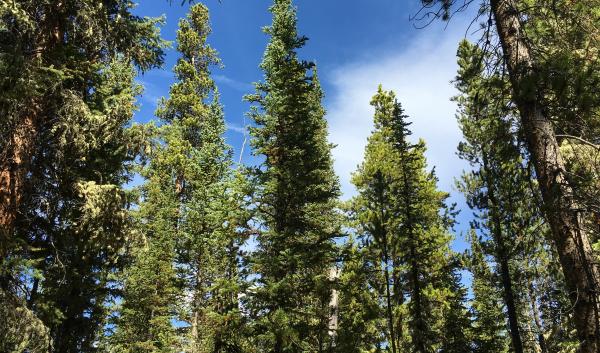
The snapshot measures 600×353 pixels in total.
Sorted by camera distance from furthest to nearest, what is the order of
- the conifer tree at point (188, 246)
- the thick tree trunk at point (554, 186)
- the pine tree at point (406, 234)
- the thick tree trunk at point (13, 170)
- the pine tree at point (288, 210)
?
the pine tree at point (406, 234) < the conifer tree at point (188, 246) < the pine tree at point (288, 210) < the thick tree trunk at point (13, 170) < the thick tree trunk at point (554, 186)

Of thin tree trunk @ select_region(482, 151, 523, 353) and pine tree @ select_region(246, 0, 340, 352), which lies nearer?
pine tree @ select_region(246, 0, 340, 352)

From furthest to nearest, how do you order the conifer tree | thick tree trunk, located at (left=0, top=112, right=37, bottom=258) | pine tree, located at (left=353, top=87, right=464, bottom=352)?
pine tree, located at (left=353, top=87, right=464, bottom=352), the conifer tree, thick tree trunk, located at (left=0, top=112, right=37, bottom=258)

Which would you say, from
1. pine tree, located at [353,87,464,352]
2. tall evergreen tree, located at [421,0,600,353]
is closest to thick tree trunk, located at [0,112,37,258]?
tall evergreen tree, located at [421,0,600,353]

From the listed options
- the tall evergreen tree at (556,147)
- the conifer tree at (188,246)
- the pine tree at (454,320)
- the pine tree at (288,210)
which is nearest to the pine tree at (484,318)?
the pine tree at (454,320)

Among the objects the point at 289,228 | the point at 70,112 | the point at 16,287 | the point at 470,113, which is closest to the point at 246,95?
the point at 289,228

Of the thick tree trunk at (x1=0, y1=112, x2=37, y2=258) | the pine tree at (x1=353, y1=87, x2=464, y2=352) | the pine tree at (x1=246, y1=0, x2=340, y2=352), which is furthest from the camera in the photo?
the pine tree at (x1=353, y1=87, x2=464, y2=352)

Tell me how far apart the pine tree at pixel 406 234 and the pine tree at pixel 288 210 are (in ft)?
9.47

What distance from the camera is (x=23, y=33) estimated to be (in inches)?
303

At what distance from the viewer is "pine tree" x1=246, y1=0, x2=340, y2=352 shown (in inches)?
481

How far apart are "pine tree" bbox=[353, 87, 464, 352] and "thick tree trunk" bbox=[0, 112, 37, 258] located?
450 inches

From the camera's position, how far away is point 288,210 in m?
14.1

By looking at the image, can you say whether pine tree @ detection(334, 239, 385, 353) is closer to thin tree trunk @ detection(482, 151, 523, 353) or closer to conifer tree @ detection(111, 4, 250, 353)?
conifer tree @ detection(111, 4, 250, 353)

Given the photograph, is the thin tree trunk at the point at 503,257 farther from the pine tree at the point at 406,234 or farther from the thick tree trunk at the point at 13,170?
the thick tree trunk at the point at 13,170

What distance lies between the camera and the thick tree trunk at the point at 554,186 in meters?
4.47
